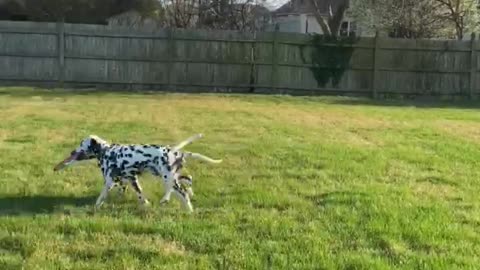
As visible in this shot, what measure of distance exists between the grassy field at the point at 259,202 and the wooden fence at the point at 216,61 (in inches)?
350

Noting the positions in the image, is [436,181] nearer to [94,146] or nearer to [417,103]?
[94,146]

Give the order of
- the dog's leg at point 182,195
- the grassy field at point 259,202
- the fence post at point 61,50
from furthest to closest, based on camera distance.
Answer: the fence post at point 61,50
the dog's leg at point 182,195
the grassy field at point 259,202

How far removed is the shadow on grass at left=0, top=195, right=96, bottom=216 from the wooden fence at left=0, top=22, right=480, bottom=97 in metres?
15.4

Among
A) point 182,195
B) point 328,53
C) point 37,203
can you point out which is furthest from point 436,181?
point 328,53

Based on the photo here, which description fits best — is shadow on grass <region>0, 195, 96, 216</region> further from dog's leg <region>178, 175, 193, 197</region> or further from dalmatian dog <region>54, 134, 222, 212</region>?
dog's leg <region>178, 175, 193, 197</region>

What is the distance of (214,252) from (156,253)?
1.26 feet

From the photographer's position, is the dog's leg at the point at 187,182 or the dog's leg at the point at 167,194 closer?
the dog's leg at the point at 167,194

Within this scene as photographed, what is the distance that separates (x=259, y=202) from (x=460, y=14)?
87.1ft

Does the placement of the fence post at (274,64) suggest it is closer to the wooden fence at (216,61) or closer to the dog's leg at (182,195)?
the wooden fence at (216,61)

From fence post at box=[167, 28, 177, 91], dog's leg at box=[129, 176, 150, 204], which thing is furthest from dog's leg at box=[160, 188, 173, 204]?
fence post at box=[167, 28, 177, 91]

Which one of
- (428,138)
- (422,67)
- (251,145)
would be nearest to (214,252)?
(251,145)

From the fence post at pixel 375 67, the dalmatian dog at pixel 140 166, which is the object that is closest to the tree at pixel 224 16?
the fence post at pixel 375 67

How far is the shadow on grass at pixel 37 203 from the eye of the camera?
565 centimetres

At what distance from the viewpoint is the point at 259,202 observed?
6059 millimetres
